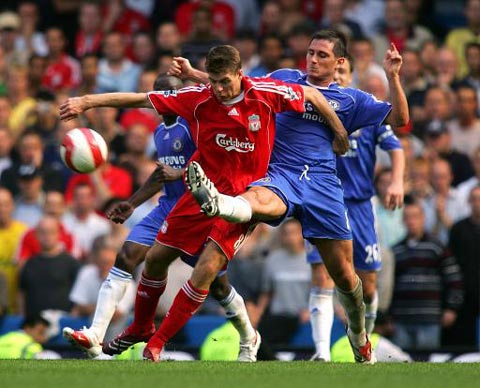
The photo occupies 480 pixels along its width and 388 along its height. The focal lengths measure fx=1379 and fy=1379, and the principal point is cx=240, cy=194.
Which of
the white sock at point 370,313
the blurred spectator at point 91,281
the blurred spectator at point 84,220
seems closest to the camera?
the white sock at point 370,313

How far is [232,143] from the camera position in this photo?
35.3 ft

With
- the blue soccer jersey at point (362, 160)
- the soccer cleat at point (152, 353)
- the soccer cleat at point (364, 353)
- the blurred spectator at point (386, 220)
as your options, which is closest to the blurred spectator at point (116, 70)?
the blurred spectator at point (386, 220)

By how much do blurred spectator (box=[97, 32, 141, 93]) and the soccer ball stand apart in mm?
8062

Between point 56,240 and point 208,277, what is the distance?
20.2 feet

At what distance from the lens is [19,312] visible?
53.9 feet

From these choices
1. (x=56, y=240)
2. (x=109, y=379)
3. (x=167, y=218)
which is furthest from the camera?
(x=56, y=240)

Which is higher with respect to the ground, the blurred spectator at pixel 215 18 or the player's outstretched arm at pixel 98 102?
the player's outstretched arm at pixel 98 102

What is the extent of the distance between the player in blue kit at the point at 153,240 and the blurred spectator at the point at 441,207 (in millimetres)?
4868

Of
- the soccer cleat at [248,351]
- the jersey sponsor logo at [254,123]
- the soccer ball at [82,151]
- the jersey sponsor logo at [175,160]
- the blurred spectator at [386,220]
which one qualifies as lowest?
the blurred spectator at [386,220]

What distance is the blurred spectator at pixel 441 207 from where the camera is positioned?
1639 centimetres

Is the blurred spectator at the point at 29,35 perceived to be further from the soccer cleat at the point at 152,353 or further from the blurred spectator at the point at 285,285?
the soccer cleat at the point at 152,353

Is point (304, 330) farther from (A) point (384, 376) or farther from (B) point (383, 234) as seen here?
(A) point (384, 376)

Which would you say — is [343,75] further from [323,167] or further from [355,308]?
[355,308]

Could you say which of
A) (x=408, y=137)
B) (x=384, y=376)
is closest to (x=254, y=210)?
(x=384, y=376)
